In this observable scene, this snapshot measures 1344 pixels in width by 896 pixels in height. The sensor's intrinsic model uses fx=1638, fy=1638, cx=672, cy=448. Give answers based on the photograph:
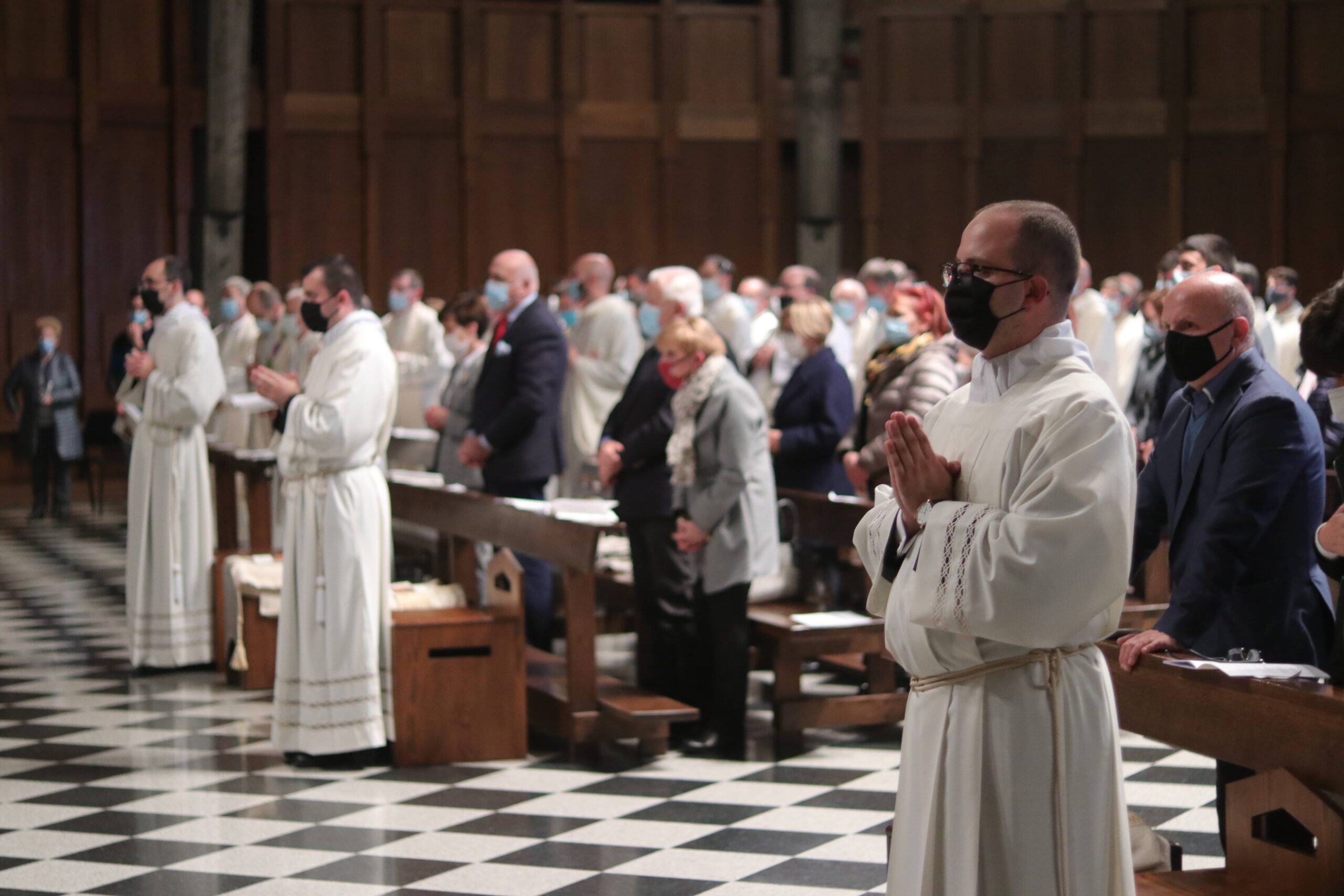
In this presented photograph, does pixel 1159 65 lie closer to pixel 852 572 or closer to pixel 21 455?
pixel 852 572

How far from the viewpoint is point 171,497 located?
770 centimetres

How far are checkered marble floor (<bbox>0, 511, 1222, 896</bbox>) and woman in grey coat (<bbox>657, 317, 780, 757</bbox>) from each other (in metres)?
0.34

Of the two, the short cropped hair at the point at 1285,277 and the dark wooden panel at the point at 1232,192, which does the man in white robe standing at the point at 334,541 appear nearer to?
the short cropped hair at the point at 1285,277

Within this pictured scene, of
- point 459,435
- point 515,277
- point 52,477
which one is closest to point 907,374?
point 515,277

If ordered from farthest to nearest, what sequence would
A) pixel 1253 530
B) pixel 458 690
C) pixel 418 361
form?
pixel 418 361 → pixel 458 690 → pixel 1253 530

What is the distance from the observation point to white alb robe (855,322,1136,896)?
104 inches

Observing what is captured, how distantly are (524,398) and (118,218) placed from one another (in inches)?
347

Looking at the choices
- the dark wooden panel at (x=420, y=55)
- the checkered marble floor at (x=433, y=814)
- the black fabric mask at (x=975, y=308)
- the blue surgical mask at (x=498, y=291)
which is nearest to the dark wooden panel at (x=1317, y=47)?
the dark wooden panel at (x=420, y=55)

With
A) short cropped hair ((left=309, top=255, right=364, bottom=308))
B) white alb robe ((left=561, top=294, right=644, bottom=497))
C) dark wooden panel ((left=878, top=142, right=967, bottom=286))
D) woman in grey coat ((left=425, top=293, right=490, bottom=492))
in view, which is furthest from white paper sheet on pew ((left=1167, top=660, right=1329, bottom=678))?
dark wooden panel ((left=878, top=142, right=967, bottom=286))

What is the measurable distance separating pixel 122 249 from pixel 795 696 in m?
10.6

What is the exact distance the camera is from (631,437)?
6.20 meters

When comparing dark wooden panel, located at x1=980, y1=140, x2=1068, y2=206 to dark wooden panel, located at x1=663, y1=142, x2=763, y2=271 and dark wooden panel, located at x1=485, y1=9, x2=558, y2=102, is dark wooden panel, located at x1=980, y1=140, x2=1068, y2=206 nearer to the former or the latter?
dark wooden panel, located at x1=663, y1=142, x2=763, y2=271

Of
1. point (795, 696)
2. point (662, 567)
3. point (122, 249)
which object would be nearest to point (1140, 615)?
point (795, 696)

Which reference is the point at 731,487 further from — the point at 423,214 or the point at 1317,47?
the point at 1317,47
